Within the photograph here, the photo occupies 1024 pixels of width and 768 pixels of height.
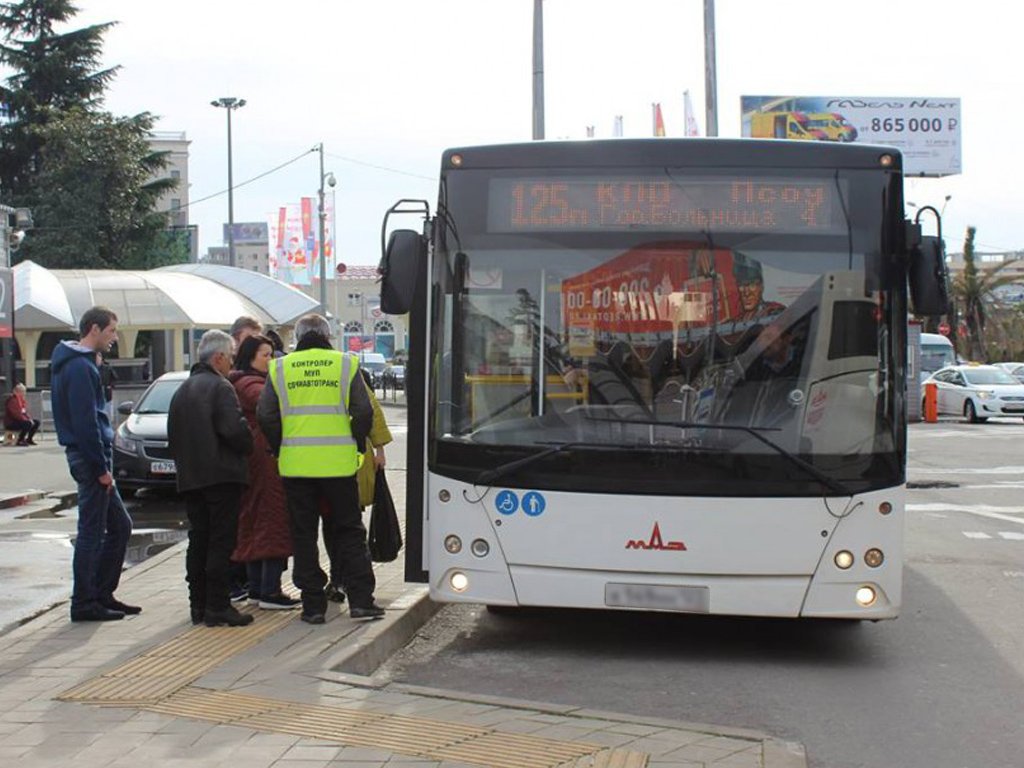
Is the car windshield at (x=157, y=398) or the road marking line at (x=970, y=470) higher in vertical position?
Result: the car windshield at (x=157, y=398)

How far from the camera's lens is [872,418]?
722cm

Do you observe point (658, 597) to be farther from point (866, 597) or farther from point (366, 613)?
point (366, 613)

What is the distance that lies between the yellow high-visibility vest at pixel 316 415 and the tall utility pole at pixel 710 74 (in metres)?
14.2

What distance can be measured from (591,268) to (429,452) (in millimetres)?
1409

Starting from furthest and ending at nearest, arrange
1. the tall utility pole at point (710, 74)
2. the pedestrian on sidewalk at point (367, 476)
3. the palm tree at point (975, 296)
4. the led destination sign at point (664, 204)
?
1. the palm tree at point (975, 296)
2. the tall utility pole at point (710, 74)
3. the pedestrian on sidewalk at point (367, 476)
4. the led destination sign at point (664, 204)

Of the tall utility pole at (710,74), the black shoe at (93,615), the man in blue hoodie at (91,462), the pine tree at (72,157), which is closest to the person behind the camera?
the man in blue hoodie at (91,462)

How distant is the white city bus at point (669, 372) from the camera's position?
23.4ft

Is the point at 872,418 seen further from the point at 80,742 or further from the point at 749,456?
the point at 80,742

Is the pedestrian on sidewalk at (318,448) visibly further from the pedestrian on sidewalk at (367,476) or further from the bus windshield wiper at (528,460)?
the bus windshield wiper at (528,460)

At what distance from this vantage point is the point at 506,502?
736 cm

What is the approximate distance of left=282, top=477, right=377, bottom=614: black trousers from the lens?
24.8ft

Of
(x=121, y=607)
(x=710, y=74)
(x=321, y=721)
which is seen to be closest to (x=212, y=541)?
(x=121, y=607)

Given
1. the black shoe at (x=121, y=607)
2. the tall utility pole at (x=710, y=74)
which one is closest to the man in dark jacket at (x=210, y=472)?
the black shoe at (x=121, y=607)

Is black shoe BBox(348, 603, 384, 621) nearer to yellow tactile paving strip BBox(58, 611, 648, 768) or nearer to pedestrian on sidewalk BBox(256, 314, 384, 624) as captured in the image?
pedestrian on sidewalk BBox(256, 314, 384, 624)
